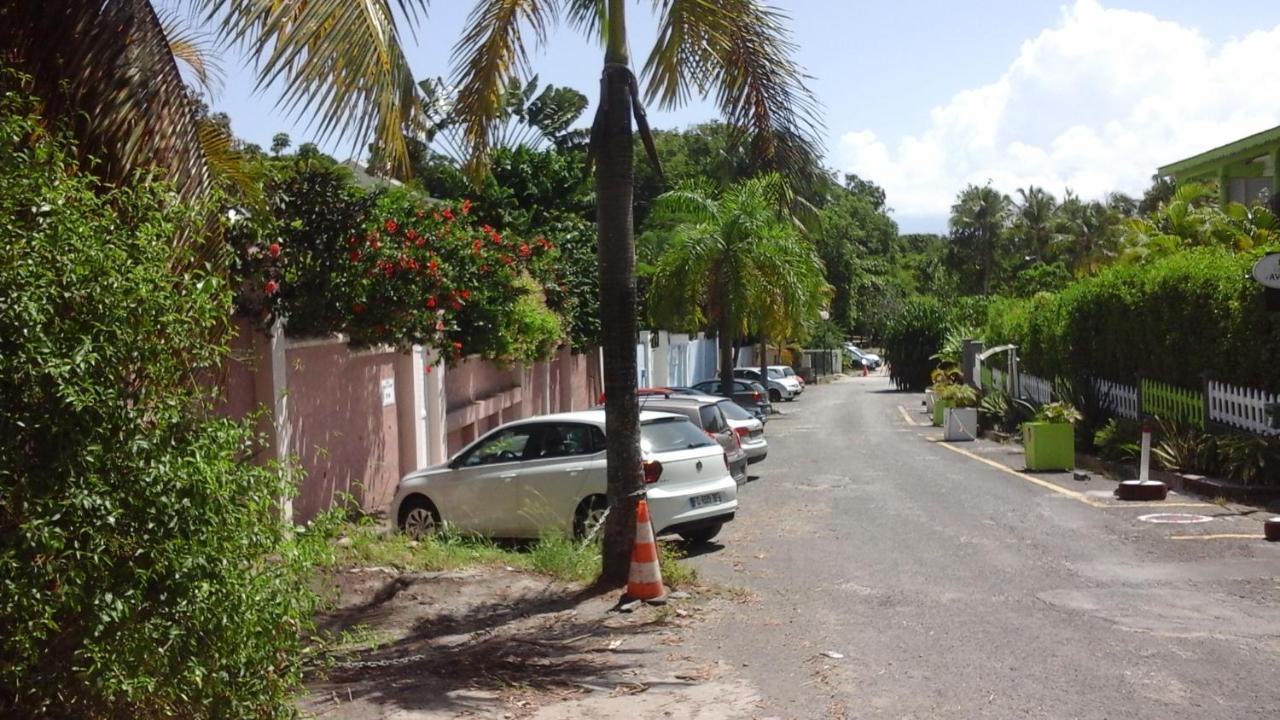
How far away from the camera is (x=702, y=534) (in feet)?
44.1

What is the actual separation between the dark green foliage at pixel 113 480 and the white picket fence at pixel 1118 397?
61.7 feet

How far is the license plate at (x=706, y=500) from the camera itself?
41.5 ft

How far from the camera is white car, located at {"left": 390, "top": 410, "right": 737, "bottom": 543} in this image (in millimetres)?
12617

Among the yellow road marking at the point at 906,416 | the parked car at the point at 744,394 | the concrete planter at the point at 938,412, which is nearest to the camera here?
the concrete planter at the point at 938,412

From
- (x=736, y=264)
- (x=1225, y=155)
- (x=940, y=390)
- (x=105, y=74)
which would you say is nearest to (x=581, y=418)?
(x=105, y=74)

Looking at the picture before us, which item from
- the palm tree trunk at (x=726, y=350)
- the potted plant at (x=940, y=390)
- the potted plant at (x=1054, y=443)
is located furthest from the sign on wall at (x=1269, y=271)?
the palm tree trunk at (x=726, y=350)

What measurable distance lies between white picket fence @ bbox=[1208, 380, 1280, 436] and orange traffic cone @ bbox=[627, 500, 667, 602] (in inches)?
373

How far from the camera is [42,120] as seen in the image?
5.51 meters

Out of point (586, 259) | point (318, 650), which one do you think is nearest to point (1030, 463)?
point (586, 259)

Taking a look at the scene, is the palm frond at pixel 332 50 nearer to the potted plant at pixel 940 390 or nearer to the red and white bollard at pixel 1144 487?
the red and white bollard at pixel 1144 487

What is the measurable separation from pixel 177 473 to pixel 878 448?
22.1m

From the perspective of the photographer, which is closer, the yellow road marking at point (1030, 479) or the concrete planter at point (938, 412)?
the yellow road marking at point (1030, 479)

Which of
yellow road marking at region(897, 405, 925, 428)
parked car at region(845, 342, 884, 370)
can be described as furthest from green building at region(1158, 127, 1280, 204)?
parked car at region(845, 342, 884, 370)

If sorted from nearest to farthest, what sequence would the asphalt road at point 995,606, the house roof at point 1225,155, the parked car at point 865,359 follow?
the asphalt road at point 995,606, the house roof at point 1225,155, the parked car at point 865,359
